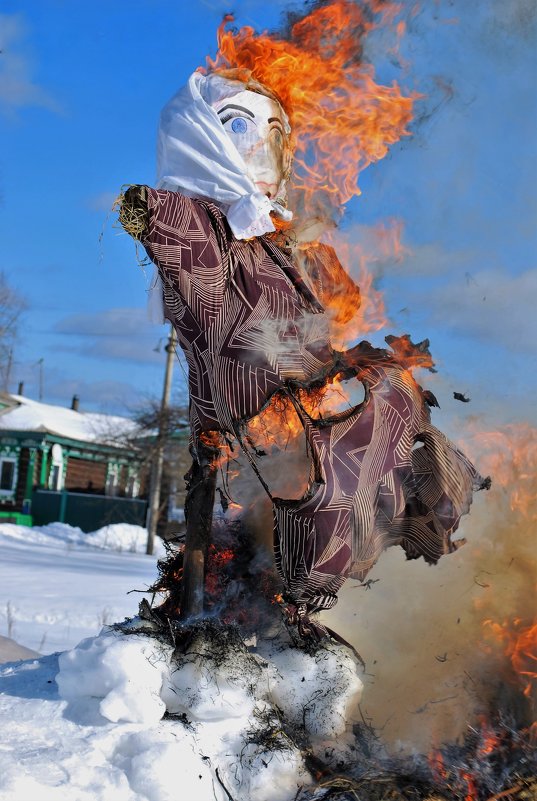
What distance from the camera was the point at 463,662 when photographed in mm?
3674

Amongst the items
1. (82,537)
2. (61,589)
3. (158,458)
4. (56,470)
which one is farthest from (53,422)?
(61,589)

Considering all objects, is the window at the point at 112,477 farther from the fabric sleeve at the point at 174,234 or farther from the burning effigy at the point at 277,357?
the fabric sleeve at the point at 174,234

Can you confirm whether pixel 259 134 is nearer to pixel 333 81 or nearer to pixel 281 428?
pixel 333 81

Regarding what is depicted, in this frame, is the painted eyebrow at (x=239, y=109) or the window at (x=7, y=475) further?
the window at (x=7, y=475)

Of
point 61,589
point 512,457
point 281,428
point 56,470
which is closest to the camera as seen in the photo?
point 281,428

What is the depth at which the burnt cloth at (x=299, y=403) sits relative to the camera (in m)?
3.09

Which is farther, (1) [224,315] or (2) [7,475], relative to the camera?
(2) [7,475]

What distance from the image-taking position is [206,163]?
3.45m

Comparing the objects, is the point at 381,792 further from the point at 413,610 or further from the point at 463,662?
the point at 413,610

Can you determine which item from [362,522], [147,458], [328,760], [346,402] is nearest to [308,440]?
[362,522]

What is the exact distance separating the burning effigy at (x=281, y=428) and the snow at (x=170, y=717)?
0.01m

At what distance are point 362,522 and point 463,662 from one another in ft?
3.32

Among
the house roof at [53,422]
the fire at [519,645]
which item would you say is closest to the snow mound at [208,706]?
the fire at [519,645]

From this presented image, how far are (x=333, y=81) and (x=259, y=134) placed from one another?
506mm
